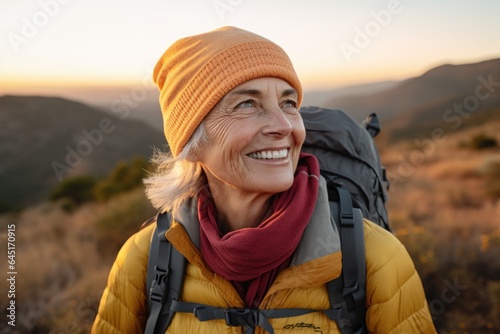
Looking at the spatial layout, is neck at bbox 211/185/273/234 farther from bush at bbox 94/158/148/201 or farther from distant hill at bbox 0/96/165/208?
distant hill at bbox 0/96/165/208

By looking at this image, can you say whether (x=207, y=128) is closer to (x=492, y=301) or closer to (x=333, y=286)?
(x=333, y=286)

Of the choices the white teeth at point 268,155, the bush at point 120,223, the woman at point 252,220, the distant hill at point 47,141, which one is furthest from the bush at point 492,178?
the distant hill at point 47,141

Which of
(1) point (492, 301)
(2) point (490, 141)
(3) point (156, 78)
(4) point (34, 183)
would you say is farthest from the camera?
(4) point (34, 183)

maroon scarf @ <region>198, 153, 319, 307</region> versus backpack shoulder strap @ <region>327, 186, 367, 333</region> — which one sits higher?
maroon scarf @ <region>198, 153, 319, 307</region>

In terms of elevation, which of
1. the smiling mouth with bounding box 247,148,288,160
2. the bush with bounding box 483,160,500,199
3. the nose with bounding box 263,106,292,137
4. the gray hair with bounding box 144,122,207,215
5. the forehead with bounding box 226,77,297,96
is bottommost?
the bush with bounding box 483,160,500,199

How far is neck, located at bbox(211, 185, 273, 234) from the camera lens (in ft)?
6.26

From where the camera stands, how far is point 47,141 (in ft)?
192

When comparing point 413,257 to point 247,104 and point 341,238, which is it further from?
point 247,104

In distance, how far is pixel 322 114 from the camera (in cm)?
232

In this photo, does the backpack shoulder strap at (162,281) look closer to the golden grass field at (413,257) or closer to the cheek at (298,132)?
the cheek at (298,132)

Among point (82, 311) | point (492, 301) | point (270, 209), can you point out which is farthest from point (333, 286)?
point (82, 311)

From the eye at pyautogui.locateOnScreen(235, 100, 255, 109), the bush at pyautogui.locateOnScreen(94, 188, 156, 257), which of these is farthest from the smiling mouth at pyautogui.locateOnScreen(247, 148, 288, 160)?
the bush at pyautogui.locateOnScreen(94, 188, 156, 257)

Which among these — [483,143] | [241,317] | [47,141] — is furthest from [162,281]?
[47,141]

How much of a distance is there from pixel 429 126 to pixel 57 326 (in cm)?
5135
